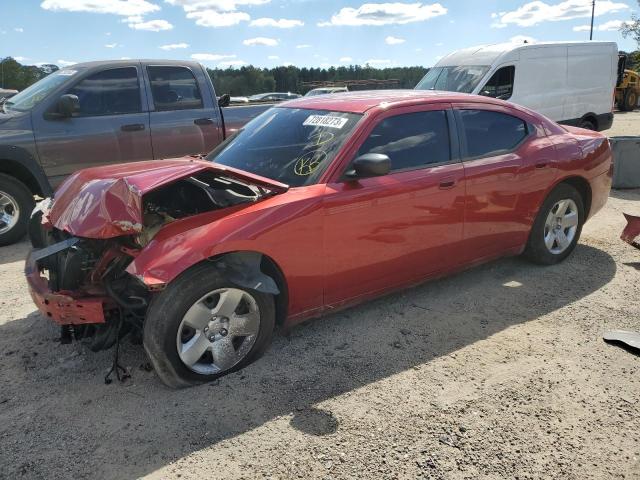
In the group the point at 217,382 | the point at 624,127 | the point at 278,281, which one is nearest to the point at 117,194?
the point at 278,281

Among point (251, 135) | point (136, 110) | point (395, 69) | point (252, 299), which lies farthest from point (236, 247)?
point (395, 69)

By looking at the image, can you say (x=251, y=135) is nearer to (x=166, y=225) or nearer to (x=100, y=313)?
(x=166, y=225)

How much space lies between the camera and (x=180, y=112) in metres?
6.97

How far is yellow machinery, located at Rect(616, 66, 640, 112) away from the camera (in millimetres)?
26375

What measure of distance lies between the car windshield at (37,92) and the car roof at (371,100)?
3450 millimetres

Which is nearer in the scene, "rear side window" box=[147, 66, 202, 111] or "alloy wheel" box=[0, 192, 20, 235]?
"alloy wheel" box=[0, 192, 20, 235]

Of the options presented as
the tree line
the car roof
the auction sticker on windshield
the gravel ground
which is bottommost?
the gravel ground

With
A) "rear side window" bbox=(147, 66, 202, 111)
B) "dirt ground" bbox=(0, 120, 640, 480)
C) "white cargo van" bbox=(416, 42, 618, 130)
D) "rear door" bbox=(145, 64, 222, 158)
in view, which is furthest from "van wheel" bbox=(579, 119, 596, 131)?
"rear side window" bbox=(147, 66, 202, 111)

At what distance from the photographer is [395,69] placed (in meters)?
73.0

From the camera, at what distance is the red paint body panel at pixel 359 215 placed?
10.1 ft

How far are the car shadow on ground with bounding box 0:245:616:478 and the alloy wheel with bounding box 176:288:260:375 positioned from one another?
0.14 m

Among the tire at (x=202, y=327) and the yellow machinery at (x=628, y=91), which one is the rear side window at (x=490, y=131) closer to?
the tire at (x=202, y=327)

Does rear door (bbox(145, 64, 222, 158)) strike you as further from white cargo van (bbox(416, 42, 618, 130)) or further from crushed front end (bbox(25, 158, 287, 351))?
white cargo van (bbox(416, 42, 618, 130))

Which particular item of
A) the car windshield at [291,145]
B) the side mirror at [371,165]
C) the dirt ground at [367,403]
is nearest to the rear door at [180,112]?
the car windshield at [291,145]
